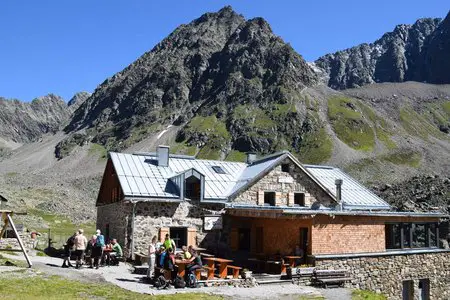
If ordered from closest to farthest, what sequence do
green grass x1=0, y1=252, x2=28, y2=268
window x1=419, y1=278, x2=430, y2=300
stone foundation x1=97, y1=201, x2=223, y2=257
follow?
1. green grass x1=0, y1=252, x2=28, y2=268
2. stone foundation x1=97, y1=201, x2=223, y2=257
3. window x1=419, y1=278, x2=430, y2=300

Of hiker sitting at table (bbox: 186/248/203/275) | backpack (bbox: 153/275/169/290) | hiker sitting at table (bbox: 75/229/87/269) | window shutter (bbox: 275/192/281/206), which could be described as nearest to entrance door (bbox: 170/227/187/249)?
hiker sitting at table (bbox: 75/229/87/269)

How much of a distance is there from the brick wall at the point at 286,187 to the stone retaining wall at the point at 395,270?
22.4 ft

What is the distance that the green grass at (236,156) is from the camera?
160000 millimetres

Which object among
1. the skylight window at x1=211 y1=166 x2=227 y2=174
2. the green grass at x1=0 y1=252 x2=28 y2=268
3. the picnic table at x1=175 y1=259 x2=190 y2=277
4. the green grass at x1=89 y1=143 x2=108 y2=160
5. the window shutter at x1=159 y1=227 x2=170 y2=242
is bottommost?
the green grass at x1=0 y1=252 x2=28 y2=268

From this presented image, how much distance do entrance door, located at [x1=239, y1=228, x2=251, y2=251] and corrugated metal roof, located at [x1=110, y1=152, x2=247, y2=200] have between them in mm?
2298

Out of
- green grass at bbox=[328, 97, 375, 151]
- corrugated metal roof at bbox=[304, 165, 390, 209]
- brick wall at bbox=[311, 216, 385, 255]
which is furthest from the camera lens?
green grass at bbox=[328, 97, 375, 151]

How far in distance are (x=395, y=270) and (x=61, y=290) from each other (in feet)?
56.2

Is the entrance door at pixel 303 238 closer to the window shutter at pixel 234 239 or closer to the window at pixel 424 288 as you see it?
the window shutter at pixel 234 239

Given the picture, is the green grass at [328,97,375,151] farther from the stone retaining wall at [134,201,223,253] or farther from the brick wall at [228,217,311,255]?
the brick wall at [228,217,311,255]

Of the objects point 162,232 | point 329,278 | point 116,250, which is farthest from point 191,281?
point 162,232

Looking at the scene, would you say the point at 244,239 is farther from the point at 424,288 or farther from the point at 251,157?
the point at 424,288

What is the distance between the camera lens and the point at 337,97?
199 metres

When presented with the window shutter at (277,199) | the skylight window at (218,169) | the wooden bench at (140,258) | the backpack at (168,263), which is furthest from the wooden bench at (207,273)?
the skylight window at (218,169)

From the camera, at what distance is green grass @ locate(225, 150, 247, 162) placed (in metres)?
160
